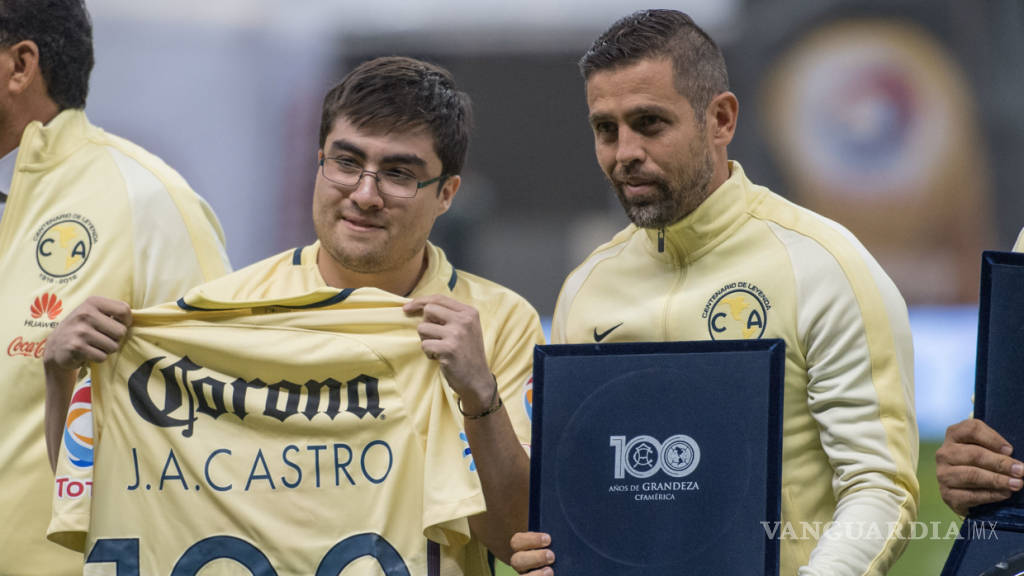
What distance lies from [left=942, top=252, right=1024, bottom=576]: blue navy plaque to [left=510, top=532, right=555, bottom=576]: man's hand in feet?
2.46

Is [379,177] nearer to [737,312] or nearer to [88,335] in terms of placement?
[88,335]

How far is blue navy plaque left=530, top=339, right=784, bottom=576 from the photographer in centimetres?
242

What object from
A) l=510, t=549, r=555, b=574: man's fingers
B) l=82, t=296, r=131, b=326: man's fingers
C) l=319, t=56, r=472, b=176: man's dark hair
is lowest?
l=510, t=549, r=555, b=574: man's fingers

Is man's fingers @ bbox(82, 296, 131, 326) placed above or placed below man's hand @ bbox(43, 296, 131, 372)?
above

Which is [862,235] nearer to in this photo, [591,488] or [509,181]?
[509,181]

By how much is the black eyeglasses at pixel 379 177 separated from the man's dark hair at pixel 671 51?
1.56 feet

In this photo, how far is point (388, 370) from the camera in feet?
9.03

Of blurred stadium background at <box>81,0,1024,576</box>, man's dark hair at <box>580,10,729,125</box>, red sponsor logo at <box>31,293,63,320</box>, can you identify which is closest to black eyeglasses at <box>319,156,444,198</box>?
man's dark hair at <box>580,10,729,125</box>

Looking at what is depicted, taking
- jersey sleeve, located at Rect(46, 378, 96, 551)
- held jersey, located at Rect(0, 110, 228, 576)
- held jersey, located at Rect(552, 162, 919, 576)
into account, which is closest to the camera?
held jersey, located at Rect(552, 162, 919, 576)

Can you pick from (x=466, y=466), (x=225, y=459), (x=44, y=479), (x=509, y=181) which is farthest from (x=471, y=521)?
(x=509, y=181)

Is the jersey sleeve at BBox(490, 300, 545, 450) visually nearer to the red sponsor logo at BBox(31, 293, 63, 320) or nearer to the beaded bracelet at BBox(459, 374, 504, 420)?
the beaded bracelet at BBox(459, 374, 504, 420)

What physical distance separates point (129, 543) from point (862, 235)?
8.78m

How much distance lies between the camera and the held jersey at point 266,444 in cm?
270

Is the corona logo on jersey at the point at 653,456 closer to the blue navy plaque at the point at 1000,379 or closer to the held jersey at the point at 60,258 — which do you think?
the blue navy plaque at the point at 1000,379
